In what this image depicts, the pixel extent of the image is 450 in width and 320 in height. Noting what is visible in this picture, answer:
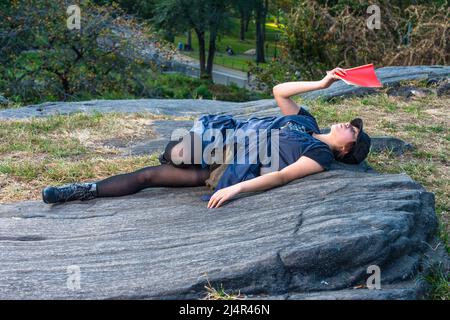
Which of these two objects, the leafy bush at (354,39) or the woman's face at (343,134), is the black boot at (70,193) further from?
the leafy bush at (354,39)

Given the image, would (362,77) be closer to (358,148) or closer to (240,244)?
(358,148)

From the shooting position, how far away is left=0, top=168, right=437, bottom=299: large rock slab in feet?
10.3

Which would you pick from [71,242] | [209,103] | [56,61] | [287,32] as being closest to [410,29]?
[287,32]

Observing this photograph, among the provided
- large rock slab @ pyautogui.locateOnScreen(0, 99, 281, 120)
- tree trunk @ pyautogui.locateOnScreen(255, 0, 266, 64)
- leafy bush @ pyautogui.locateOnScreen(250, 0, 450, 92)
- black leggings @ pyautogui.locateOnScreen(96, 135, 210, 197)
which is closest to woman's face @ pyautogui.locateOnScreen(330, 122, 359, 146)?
black leggings @ pyautogui.locateOnScreen(96, 135, 210, 197)

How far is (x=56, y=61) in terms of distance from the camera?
14.4m

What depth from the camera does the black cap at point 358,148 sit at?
14.6 ft

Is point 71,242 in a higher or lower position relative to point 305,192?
lower

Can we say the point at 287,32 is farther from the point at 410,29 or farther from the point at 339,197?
the point at 339,197

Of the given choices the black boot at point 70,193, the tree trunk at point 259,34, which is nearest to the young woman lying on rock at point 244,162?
the black boot at point 70,193

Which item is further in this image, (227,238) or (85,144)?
(85,144)

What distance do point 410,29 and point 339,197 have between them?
394 inches

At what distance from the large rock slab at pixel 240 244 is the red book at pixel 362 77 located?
25.0 inches

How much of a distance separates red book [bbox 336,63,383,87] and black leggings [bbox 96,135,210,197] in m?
1.18
